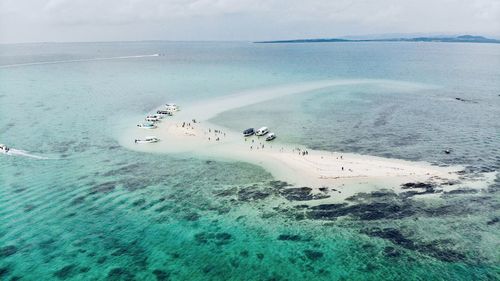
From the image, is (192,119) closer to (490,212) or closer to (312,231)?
(312,231)

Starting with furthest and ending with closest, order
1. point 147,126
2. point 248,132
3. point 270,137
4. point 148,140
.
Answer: point 147,126 → point 248,132 → point 148,140 → point 270,137

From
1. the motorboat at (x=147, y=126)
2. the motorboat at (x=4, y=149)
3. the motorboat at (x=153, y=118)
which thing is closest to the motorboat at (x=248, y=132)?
the motorboat at (x=147, y=126)

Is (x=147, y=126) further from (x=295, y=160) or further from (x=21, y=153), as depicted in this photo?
(x=295, y=160)

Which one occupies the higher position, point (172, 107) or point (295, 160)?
point (172, 107)

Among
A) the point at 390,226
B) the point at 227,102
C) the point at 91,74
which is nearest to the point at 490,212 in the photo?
the point at 390,226

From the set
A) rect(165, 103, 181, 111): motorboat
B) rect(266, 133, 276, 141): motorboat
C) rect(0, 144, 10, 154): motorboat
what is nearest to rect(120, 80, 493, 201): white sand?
rect(266, 133, 276, 141): motorboat

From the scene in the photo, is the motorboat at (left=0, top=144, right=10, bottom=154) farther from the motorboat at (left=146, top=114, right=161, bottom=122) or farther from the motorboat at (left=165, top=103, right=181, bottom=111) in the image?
the motorboat at (left=165, top=103, right=181, bottom=111)

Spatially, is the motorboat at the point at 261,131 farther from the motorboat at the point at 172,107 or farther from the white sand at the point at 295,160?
the motorboat at the point at 172,107

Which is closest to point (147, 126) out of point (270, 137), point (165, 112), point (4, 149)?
point (165, 112)
